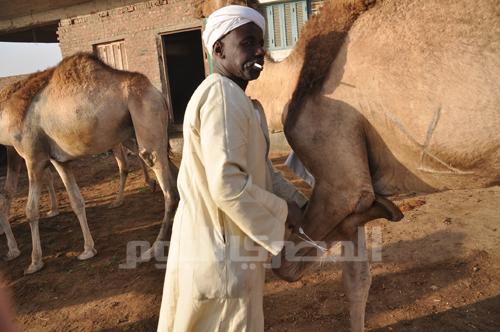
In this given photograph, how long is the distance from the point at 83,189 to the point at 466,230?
22.2 feet

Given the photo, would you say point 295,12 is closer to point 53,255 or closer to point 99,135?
point 99,135

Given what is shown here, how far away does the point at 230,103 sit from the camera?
143cm

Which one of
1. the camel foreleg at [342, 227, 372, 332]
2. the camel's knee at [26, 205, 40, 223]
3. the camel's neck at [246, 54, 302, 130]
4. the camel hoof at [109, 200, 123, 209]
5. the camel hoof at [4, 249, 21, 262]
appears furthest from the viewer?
the camel hoof at [109, 200, 123, 209]

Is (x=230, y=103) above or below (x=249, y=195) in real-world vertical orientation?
above

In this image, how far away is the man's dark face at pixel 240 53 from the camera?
1.57 m

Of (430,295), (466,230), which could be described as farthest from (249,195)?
(466,230)

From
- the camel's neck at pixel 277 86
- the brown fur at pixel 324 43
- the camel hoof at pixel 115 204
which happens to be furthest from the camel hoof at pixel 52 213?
the brown fur at pixel 324 43

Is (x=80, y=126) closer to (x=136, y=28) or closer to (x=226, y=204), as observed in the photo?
(x=226, y=204)

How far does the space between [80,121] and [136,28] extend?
19.5ft

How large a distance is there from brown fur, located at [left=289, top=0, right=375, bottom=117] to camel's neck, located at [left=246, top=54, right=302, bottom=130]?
3.0 inches

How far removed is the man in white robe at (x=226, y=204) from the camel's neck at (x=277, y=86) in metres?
0.65

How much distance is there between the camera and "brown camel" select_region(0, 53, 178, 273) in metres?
4.38

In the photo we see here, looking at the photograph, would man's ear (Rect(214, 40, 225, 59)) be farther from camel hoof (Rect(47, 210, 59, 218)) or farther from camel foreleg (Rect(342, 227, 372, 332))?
camel hoof (Rect(47, 210, 59, 218))

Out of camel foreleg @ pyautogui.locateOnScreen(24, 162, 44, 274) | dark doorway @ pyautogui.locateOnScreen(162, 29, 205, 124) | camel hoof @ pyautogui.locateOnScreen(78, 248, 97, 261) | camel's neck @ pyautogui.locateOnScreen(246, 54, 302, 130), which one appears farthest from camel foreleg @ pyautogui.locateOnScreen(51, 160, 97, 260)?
dark doorway @ pyautogui.locateOnScreen(162, 29, 205, 124)
